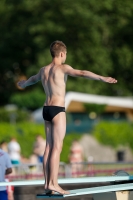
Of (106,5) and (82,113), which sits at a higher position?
(106,5)

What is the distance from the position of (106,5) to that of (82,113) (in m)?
12.2

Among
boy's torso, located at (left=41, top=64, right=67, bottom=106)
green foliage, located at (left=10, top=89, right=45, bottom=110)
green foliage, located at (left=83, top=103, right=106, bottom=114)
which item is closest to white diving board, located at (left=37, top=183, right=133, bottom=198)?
boy's torso, located at (left=41, top=64, right=67, bottom=106)

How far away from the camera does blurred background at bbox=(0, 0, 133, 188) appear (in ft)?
131

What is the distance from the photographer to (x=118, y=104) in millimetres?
44312

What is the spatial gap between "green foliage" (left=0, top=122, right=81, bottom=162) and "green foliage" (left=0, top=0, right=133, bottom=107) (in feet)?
49.4

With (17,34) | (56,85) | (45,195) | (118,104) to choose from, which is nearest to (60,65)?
(56,85)

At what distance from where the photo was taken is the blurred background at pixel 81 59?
4003cm

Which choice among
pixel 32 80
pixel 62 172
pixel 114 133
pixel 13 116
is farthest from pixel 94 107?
pixel 32 80

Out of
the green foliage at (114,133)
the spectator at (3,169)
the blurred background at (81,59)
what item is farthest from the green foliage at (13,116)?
the spectator at (3,169)

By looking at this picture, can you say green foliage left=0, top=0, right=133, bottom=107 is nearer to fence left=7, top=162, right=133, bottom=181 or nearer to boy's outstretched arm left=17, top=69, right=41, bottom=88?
fence left=7, top=162, right=133, bottom=181

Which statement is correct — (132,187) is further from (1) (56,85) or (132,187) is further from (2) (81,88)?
(2) (81,88)

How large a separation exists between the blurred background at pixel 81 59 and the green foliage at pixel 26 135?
89.2 inches

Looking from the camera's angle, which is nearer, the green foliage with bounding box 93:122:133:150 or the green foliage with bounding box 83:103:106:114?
the green foliage with bounding box 93:122:133:150

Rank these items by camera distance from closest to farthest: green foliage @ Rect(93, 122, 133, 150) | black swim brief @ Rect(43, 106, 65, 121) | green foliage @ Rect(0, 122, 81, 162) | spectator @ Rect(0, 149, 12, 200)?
black swim brief @ Rect(43, 106, 65, 121)
spectator @ Rect(0, 149, 12, 200)
green foliage @ Rect(0, 122, 81, 162)
green foliage @ Rect(93, 122, 133, 150)
